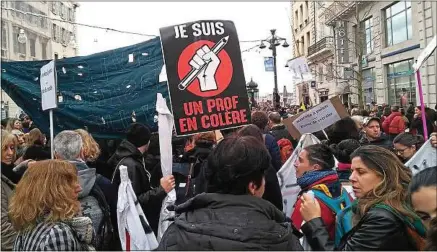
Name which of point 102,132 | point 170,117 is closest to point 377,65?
point 102,132

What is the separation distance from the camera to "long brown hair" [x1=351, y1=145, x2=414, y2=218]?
101 inches

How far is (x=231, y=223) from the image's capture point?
79.3 inches

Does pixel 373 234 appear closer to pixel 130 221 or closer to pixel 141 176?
pixel 130 221

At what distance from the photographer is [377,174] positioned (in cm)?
275

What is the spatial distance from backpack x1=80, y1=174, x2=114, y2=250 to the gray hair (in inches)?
14.1

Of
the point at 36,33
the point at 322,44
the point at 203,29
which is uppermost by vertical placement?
the point at 36,33

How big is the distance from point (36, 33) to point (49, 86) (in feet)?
133

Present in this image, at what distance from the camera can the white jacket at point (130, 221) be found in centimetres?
397

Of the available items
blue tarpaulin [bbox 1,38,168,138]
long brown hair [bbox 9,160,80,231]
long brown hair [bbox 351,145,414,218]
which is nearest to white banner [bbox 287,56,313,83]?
blue tarpaulin [bbox 1,38,168,138]

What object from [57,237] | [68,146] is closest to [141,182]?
[68,146]

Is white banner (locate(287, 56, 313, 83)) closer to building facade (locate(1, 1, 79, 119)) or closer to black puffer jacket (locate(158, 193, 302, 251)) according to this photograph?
black puffer jacket (locate(158, 193, 302, 251))

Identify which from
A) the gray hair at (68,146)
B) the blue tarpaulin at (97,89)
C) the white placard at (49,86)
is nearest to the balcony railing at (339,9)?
the blue tarpaulin at (97,89)

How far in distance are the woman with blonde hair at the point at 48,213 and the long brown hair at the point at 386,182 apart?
5.10 feet

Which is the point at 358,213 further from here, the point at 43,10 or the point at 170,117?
the point at 43,10
